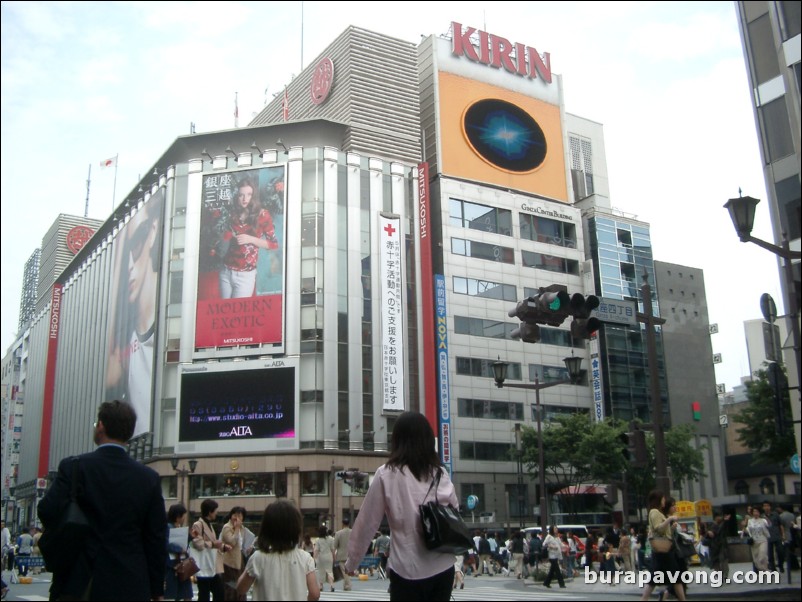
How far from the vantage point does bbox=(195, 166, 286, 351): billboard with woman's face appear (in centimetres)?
5025

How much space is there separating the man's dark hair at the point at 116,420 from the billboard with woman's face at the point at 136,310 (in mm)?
47397

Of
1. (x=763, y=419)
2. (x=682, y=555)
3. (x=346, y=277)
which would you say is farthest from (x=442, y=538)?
(x=346, y=277)

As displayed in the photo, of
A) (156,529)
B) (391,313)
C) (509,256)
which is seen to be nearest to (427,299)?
(391,313)

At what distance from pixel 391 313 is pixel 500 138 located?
18.5 m

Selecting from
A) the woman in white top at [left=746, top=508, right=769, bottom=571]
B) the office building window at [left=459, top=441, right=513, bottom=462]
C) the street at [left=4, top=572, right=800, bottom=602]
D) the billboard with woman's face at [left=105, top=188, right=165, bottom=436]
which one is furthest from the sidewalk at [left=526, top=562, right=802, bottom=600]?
the billboard with woman's face at [left=105, top=188, right=165, bottom=436]

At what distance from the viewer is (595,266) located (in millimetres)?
62562

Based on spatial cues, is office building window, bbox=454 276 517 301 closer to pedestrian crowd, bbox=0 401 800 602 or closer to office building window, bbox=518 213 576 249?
office building window, bbox=518 213 576 249

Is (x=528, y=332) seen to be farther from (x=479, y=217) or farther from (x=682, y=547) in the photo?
(x=479, y=217)

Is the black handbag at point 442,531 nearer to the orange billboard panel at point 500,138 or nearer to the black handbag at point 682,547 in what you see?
the black handbag at point 682,547

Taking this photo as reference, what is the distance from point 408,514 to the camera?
4590 mm

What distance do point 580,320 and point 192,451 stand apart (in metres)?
41.0

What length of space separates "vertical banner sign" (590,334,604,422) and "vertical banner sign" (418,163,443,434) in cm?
1365

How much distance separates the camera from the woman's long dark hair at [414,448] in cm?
471

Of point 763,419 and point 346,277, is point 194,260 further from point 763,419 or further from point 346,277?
point 763,419
